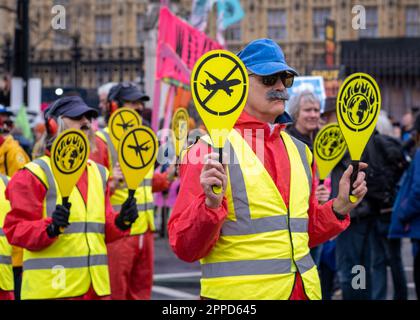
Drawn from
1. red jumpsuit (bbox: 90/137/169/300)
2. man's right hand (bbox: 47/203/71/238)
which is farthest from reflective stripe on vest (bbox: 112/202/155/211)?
man's right hand (bbox: 47/203/71/238)

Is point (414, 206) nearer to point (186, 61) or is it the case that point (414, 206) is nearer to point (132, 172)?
point (132, 172)

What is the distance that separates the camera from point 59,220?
4531mm

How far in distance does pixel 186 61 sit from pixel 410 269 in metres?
3.68

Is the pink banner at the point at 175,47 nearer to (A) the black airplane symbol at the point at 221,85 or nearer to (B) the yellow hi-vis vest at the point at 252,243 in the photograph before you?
(B) the yellow hi-vis vest at the point at 252,243

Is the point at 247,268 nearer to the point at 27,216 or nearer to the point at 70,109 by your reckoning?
the point at 27,216

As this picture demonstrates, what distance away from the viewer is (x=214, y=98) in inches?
135

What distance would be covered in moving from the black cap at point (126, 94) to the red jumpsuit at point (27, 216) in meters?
2.23

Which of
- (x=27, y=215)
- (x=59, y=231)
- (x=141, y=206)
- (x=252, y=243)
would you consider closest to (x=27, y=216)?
(x=27, y=215)

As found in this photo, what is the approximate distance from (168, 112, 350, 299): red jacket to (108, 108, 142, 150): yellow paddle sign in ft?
7.97

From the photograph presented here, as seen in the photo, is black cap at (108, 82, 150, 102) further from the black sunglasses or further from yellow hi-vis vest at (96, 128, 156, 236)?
the black sunglasses

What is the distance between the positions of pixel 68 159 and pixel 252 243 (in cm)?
148

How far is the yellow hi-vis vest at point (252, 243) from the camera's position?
360cm

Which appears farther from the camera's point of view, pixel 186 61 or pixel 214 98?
pixel 186 61
